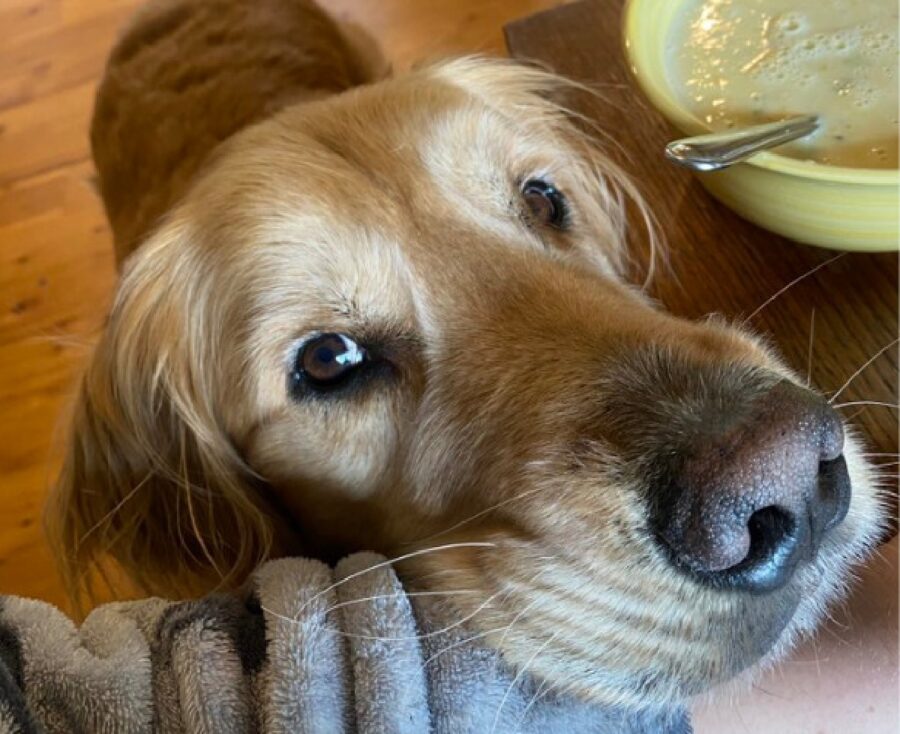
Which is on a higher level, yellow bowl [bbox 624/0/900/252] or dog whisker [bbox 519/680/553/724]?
yellow bowl [bbox 624/0/900/252]

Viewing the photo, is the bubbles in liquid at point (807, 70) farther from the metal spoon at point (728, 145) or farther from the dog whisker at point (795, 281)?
the dog whisker at point (795, 281)

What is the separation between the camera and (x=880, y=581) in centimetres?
105

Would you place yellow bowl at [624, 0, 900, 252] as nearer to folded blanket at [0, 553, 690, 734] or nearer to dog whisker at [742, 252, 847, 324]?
dog whisker at [742, 252, 847, 324]

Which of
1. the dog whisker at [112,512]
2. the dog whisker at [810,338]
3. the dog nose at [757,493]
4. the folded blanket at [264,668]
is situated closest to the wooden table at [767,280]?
the dog whisker at [810,338]

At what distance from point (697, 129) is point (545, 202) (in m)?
0.33

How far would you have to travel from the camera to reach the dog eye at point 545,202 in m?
1.30

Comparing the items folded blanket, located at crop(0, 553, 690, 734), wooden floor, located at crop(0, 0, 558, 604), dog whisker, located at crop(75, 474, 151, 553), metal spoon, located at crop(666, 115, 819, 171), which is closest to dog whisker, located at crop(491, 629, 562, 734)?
folded blanket, located at crop(0, 553, 690, 734)

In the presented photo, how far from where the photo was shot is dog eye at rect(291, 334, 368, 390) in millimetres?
1109

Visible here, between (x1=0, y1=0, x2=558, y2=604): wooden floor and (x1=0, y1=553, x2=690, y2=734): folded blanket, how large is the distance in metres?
1.64

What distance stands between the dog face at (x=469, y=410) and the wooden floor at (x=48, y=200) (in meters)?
1.07

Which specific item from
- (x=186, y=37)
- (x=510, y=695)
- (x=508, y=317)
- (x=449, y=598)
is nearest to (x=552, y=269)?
(x=508, y=317)

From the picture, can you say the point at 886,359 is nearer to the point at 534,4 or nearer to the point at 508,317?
the point at 508,317

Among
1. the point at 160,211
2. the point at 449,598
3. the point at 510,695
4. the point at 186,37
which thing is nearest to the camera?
the point at 510,695

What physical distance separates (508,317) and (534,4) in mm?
2356
